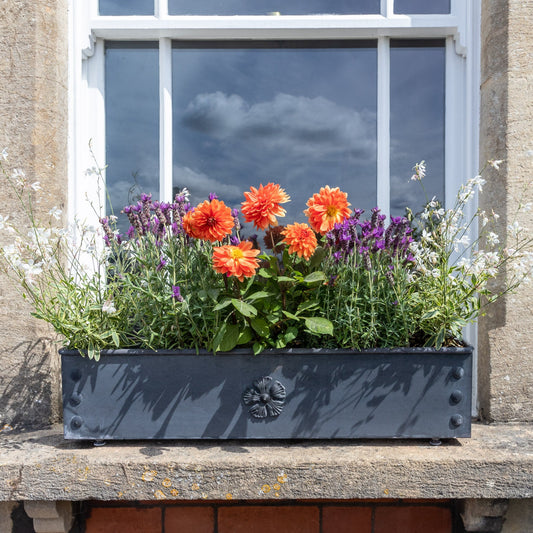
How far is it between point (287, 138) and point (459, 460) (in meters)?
1.23

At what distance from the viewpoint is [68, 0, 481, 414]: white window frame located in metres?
1.63

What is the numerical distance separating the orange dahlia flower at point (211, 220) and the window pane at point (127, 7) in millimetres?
970

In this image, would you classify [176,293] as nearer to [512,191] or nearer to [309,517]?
[309,517]

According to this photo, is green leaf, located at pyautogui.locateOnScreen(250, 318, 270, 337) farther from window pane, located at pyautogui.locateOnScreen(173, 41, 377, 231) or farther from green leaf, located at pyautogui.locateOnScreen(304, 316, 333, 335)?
window pane, located at pyautogui.locateOnScreen(173, 41, 377, 231)

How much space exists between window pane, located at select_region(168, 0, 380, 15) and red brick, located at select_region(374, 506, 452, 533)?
68.4 inches

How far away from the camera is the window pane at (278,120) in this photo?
5.76 feet

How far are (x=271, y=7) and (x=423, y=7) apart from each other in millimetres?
558

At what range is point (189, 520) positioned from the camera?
148 centimetres

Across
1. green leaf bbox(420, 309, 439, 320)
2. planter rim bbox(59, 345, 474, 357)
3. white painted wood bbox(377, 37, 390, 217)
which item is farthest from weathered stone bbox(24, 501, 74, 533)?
white painted wood bbox(377, 37, 390, 217)

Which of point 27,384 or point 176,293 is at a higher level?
point 176,293

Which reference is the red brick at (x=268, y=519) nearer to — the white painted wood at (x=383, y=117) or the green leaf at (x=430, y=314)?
the green leaf at (x=430, y=314)

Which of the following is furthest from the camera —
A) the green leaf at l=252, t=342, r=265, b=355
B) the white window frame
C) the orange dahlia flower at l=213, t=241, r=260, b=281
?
the white window frame

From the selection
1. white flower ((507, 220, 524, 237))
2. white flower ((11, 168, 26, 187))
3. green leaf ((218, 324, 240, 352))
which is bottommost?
green leaf ((218, 324, 240, 352))

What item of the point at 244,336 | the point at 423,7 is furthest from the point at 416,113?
the point at 244,336
